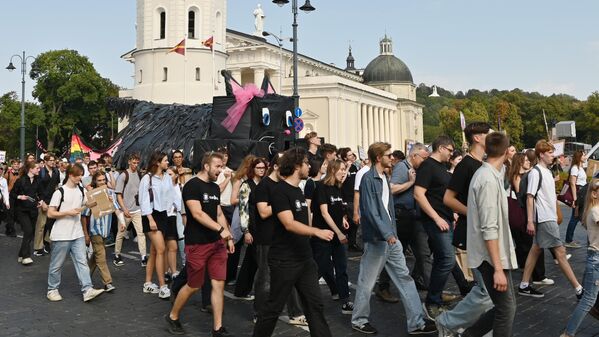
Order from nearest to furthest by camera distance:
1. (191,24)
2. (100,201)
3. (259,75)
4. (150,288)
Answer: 1. (100,201)
2. (150,288)
3. (191,24)
4. (259,75)

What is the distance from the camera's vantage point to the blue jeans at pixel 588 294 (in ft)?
18.9

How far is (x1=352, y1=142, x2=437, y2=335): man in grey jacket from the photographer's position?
249 inches

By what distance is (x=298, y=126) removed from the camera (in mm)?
21094

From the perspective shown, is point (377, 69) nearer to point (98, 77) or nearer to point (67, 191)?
point (98, 77)

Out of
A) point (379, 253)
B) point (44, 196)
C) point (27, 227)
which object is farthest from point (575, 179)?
point (44, 196)

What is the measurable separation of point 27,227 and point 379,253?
825cm

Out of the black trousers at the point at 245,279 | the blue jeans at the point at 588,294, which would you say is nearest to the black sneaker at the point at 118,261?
the black trousers at the point at 245,279

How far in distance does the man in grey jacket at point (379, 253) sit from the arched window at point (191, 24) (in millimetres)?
50653

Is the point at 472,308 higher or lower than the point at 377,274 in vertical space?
lower

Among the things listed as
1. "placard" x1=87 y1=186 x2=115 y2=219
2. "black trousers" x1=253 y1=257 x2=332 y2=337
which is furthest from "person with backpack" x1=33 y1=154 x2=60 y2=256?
"black trousers" x1=253 y1=257 x2=332 y2=337

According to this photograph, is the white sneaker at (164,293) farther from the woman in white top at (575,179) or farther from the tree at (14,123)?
the tree at (14,123)

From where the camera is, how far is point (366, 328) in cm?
641

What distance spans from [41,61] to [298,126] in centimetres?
5555

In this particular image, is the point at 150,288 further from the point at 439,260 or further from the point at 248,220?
the point at 439,260
